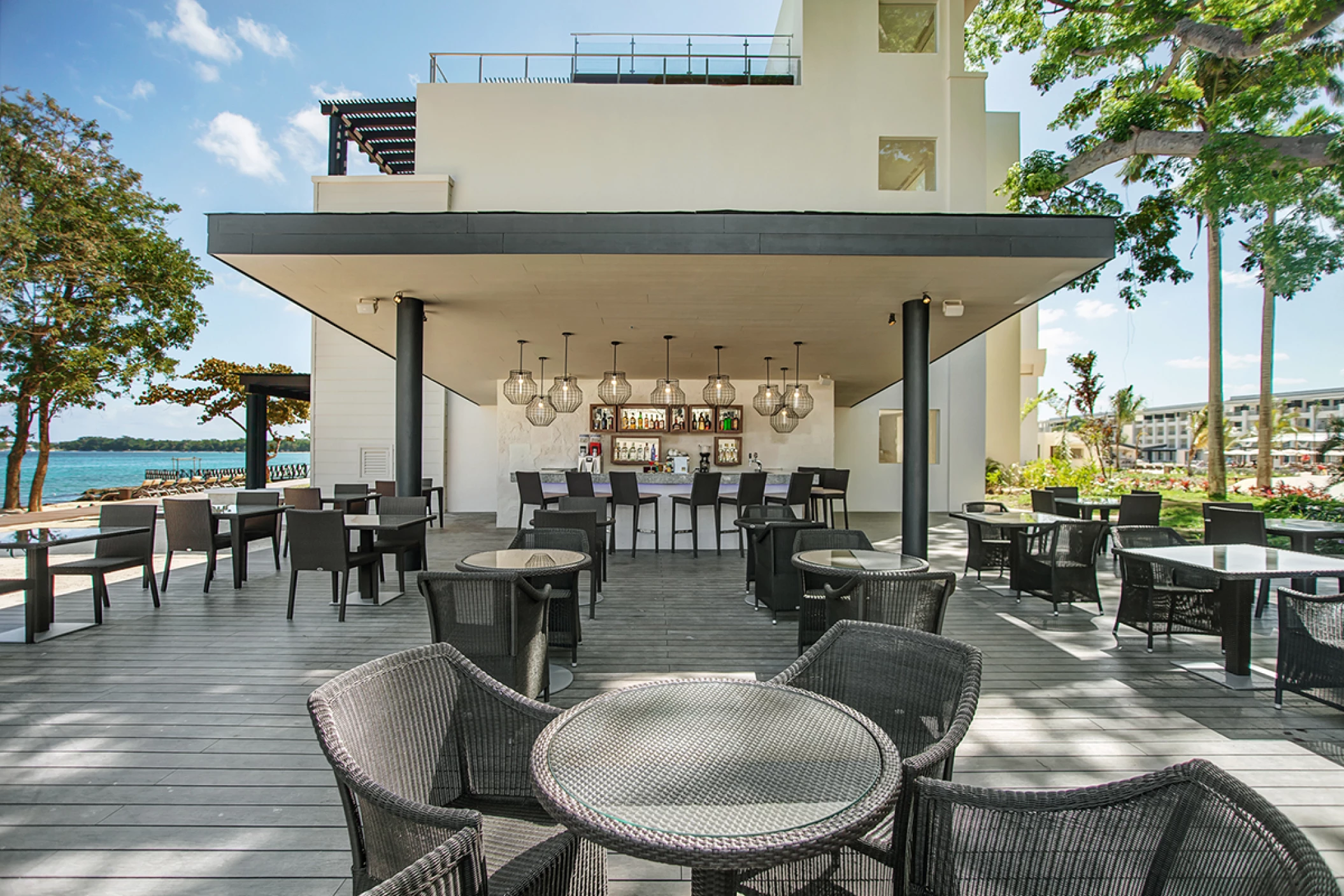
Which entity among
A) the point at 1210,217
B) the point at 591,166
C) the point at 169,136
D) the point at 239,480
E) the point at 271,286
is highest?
the point at 169,136

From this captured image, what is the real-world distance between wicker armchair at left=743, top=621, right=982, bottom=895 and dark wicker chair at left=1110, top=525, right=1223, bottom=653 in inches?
117

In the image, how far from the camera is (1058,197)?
11477 millimetres

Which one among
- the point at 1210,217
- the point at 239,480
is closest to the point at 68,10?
the point at 239,480

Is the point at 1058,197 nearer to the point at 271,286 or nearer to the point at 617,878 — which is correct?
the point at 271,286

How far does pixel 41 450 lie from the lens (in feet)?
56.1

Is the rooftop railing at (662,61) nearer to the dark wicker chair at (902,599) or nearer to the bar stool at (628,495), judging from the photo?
the bar stool at (628,495)

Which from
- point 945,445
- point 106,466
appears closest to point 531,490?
point 945,445

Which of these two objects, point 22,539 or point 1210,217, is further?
point 1210,217

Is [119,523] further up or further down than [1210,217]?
further down

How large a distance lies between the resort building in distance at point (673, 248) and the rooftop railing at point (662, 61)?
0.03 meters

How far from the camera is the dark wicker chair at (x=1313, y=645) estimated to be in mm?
2822

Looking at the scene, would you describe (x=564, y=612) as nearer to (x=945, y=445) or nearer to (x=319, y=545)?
(x=319, y=545)

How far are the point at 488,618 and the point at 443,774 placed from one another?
1.11m

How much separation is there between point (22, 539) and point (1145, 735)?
21.1ft
